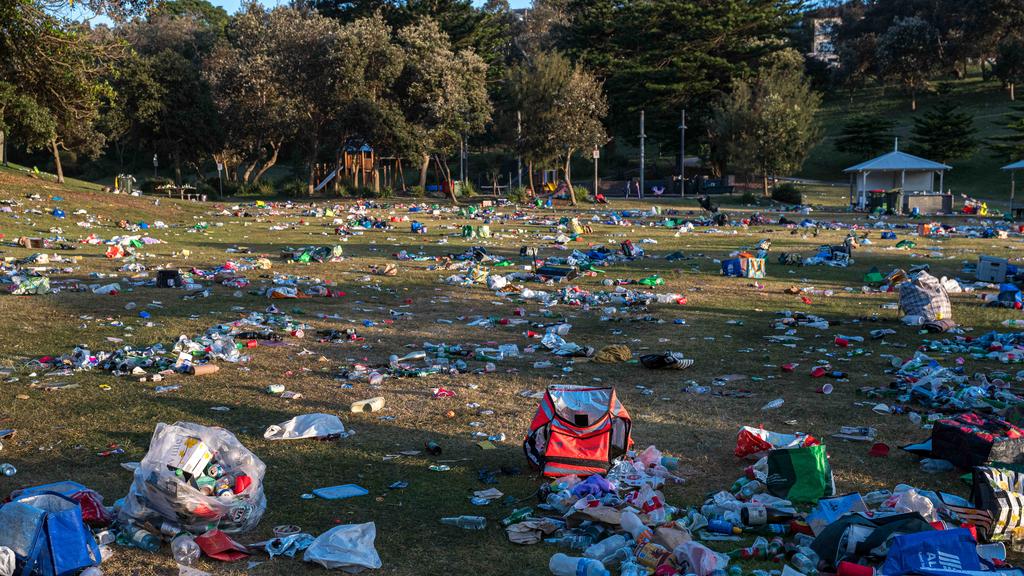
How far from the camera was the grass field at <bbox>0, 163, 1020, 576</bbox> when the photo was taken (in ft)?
17.0

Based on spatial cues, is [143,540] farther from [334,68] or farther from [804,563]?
[334,68]

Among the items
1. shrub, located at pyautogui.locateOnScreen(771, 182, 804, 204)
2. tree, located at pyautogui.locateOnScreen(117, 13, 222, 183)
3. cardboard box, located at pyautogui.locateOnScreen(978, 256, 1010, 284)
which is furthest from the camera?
tree, located at pyautogui.locateOnScreen(117, 13, 222, 183)

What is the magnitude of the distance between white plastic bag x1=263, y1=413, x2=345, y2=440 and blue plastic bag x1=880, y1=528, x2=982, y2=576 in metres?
4.01

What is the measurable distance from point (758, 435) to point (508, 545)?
7.65 feet

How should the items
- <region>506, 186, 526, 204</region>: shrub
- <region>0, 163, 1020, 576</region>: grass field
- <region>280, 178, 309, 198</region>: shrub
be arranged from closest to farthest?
<region>0, 163, 1020, 576</region>: grass field → <region>506, 186, 526, 204</region>: shrub → <region>280, 178, 309, 198</region>: shrub

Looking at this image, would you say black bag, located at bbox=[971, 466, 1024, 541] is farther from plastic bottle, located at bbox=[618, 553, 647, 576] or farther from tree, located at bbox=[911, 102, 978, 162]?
tree, located at bbox=[911, 102, 978, 162]

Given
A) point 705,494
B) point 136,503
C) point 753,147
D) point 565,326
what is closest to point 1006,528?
point 705,494

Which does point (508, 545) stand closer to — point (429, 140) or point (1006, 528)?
point (1006, 528)

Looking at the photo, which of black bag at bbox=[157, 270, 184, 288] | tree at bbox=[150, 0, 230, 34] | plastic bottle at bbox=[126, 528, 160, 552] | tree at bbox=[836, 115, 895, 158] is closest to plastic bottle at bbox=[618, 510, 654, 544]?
plastic bottle at bbox=[126, 528, 160, 552]

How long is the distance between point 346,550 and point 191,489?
3.09ft

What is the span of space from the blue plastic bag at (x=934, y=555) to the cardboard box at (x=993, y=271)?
12933 millimetres

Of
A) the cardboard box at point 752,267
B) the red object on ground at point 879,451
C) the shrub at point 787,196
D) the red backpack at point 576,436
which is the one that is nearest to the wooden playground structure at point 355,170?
the shrub at point 787,196

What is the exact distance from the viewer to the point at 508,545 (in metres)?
4.70

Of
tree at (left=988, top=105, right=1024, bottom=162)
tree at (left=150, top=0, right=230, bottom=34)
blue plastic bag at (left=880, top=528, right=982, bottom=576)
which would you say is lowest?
blue plastic bag at (left=880, top=528, right=982, bottom=576)
